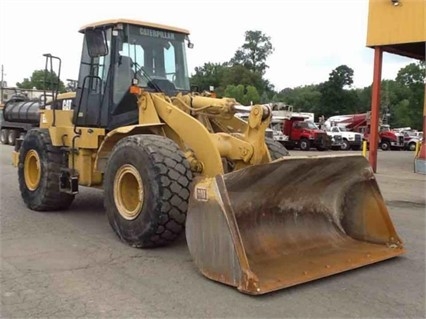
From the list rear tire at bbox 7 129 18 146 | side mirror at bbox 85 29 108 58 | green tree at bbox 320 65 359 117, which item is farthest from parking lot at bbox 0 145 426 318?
green tree at bbox 320 65 359 117

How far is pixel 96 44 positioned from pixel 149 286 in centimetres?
391

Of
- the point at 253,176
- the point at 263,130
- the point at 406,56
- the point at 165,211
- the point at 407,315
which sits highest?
the point at 406,56

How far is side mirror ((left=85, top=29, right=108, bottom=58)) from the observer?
7.44 meters

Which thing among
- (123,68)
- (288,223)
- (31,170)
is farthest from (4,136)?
A: (288,223)

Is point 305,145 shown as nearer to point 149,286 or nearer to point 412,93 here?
point 149,286

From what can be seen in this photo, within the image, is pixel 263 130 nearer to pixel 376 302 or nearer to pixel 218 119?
pixel 218 119

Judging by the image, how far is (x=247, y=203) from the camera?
5.62m

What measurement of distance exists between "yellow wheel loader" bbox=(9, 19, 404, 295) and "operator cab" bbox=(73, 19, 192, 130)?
2 cm

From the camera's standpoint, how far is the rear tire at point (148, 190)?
573cm

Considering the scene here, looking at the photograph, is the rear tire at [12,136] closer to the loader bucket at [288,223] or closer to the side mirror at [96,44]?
the side mirror at [96,44]

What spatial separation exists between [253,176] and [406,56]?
59.8 ft

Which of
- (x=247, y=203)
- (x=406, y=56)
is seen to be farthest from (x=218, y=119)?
(x=406, y=56)

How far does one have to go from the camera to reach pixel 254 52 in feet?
316

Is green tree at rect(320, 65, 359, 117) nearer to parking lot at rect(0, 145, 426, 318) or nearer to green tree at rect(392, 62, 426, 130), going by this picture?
green tree at rect(392, 62, 426, 130)
